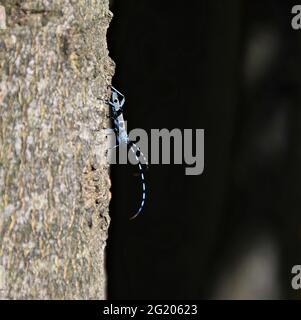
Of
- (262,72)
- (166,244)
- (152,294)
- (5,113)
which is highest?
(262,72)

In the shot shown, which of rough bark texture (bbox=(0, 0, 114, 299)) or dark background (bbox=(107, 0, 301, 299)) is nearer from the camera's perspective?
rough bark texture (bbox=(0, 0, 114, 299))

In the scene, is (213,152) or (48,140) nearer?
(48,140)

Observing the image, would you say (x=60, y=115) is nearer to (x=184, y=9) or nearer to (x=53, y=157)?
(x=53, y=157)

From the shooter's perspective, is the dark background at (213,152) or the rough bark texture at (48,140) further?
the dark background at (213,152)

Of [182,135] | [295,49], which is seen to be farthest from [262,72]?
[182,135]

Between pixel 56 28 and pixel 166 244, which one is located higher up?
pixel 56 28
